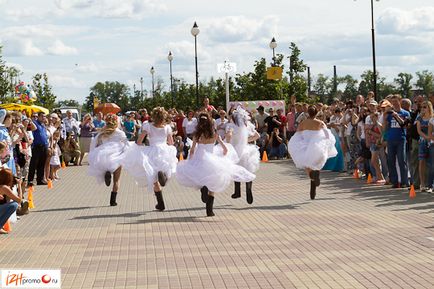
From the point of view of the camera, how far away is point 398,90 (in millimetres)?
151250

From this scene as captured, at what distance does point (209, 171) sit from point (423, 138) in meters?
5.41

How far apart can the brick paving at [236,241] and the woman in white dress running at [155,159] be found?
1.88 feet

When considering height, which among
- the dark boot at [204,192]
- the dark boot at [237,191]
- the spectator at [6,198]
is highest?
the spectator at [6,198]

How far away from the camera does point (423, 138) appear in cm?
1877

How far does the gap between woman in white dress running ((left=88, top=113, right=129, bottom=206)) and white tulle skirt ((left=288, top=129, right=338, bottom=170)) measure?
3491 millimetres

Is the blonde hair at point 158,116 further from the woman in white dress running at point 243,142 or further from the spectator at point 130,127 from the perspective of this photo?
the spectator at point 130,127

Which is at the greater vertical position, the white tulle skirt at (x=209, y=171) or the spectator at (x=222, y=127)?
the spectator at (x=222, y=127)

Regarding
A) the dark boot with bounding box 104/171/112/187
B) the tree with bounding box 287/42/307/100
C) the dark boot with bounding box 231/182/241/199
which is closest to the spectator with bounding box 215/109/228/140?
the dark boot with bounding box 231/182/241/199

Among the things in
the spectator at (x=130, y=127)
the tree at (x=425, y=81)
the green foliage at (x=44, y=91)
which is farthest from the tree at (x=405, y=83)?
the spectator at (x=130, y=127)

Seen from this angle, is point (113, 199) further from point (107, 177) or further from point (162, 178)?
point (162, 178)

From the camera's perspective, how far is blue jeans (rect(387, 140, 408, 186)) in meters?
20.2

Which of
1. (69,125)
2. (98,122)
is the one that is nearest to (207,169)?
(98,122)

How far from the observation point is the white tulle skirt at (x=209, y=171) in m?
15.7

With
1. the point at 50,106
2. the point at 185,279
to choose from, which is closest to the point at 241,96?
the point at 50,106
